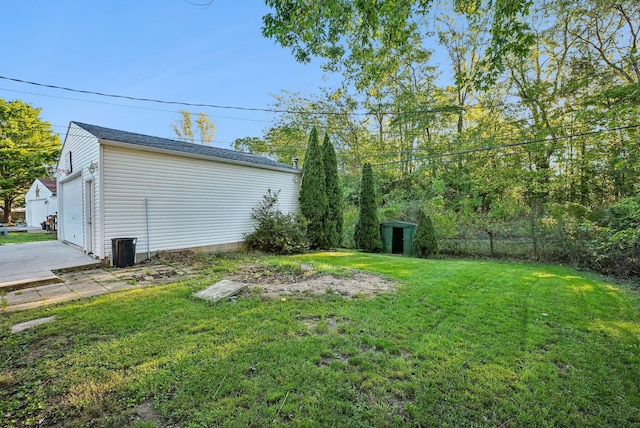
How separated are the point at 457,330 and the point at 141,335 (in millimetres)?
3432

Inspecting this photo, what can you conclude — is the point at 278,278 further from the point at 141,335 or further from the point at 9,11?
the point at 9,11

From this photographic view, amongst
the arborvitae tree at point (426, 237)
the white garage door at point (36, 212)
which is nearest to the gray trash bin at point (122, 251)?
the arborvitae tree at point (426, 237)

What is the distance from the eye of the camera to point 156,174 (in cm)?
709

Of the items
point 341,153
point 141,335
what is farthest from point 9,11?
point 341,153

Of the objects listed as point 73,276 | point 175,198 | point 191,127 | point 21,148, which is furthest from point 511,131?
point 21,148

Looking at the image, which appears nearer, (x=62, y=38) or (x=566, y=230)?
(x=62, y=38)

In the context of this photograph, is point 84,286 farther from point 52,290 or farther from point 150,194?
point 150,194

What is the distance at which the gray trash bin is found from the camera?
6.23 m

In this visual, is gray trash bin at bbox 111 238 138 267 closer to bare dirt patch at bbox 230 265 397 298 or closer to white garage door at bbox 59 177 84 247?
white garage door at bbox 59 177 84 247

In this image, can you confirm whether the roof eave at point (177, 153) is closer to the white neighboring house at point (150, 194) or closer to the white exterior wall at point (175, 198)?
the white neighboring house at point (150, 194)

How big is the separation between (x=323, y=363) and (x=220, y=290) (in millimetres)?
2437

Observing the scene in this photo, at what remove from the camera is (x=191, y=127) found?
68.9 ft

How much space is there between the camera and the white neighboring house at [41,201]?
15391 millimetres

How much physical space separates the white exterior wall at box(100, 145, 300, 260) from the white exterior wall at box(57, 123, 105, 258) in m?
0.31
